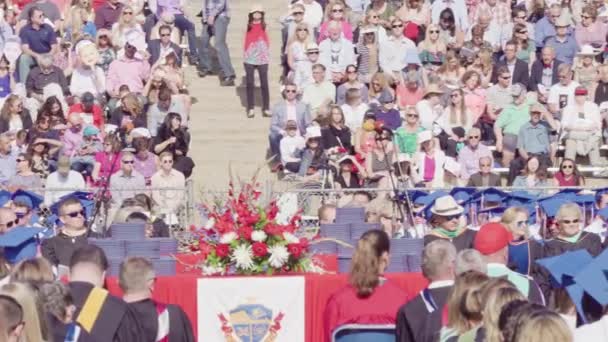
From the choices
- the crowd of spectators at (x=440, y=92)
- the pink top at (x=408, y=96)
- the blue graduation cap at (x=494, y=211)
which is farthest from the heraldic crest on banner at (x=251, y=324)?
the pink top at (x=408, y=96)

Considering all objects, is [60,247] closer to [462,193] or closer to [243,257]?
[243,257]

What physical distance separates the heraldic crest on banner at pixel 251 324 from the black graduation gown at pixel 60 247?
2067 millimetres

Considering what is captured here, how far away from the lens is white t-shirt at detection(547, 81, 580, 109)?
23.6 metres

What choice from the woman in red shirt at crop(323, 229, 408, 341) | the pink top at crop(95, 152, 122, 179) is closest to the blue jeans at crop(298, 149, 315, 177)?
the pink top at crop(95, 152, 122, 179)

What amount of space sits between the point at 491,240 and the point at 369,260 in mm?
1047

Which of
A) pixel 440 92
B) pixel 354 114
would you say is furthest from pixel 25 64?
pixel 440 92

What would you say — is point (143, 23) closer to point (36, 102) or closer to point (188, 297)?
point (36, 102)

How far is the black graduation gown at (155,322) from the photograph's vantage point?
10.6m

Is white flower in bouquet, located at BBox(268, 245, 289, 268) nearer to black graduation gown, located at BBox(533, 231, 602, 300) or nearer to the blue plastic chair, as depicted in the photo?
the blue plastic chair

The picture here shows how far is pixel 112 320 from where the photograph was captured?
10195mm

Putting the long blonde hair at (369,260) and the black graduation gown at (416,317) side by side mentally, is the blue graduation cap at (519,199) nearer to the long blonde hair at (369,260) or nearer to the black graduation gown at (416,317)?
the long blonde hair at (369,260)

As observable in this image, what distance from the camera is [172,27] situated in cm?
2509

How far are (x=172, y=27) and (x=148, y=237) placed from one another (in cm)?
898

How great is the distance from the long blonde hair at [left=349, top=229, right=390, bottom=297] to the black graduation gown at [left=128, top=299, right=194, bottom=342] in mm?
1226
